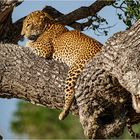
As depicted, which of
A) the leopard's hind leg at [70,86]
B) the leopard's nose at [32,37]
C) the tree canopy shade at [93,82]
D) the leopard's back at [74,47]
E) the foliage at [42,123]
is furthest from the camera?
the foliage at [42,123]

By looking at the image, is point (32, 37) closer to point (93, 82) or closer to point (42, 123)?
point (93, 82)

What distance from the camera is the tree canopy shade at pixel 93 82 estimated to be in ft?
25.4

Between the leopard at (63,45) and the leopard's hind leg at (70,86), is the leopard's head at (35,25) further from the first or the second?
the leopard's hind leg at (70,86)

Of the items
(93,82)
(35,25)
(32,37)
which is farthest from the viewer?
(35,25)

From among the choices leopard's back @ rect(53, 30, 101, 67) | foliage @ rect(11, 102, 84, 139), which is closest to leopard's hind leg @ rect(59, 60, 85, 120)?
leopard's back @ rect(53, 30, 101, 67)

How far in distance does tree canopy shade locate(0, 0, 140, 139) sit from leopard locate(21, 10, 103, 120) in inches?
5.4

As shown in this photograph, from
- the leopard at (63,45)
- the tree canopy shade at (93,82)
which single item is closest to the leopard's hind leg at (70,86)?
the leopard at (63,45)

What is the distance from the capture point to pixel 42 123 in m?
25.0

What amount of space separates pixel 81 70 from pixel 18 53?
0.92m

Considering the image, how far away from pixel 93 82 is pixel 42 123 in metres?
17.1

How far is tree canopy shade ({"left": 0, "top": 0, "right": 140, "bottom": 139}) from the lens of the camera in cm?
775

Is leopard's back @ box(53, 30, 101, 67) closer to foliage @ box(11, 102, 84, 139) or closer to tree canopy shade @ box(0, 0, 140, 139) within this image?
tree canopy shade @ box(0, 0, 140, 139)

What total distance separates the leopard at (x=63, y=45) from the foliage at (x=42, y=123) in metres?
13.8

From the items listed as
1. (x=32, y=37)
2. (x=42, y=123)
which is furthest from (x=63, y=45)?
(x=42, y=123)
